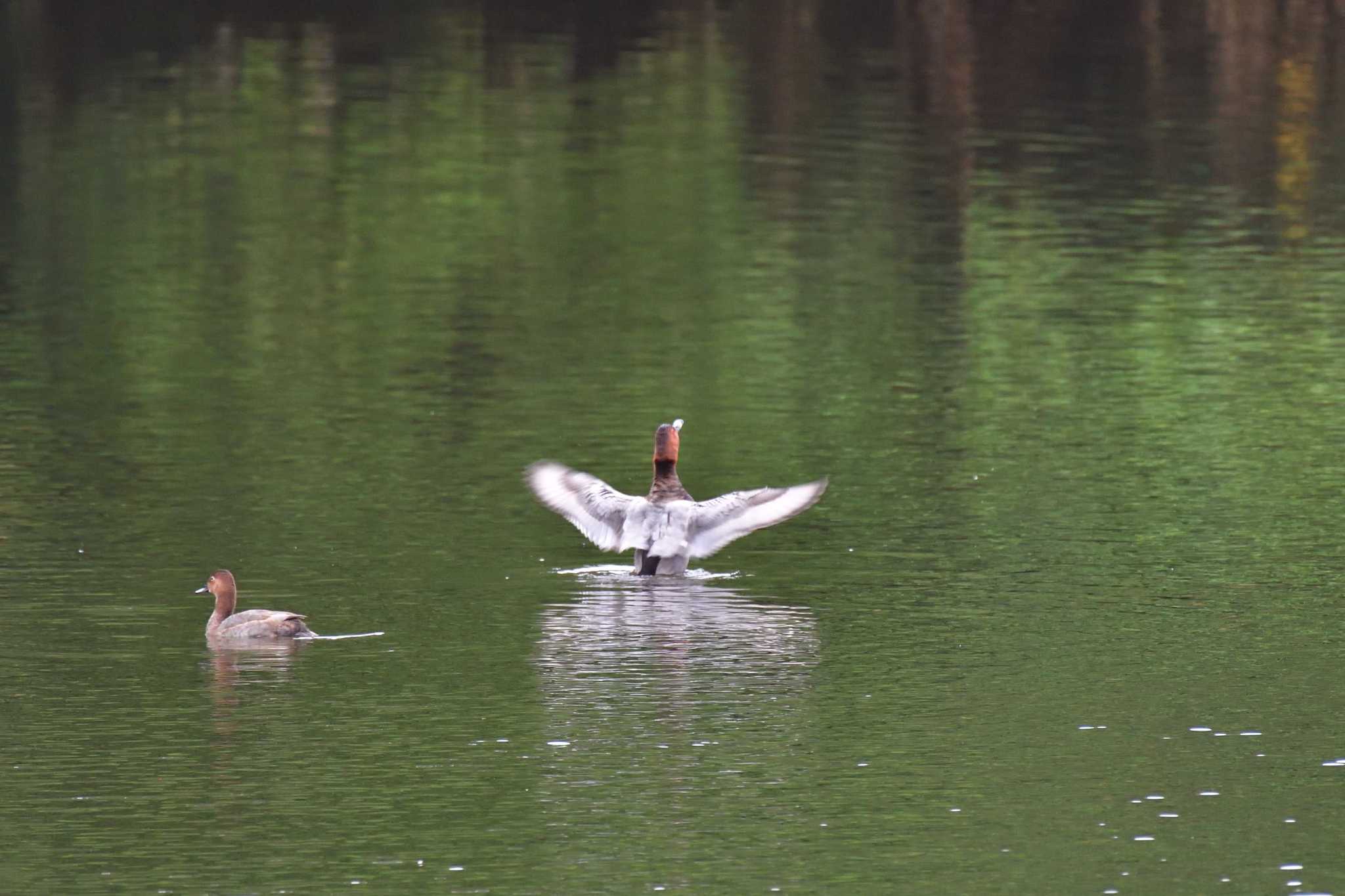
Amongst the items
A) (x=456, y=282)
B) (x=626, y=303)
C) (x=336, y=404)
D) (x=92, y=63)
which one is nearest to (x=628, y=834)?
(x=336, y=404)

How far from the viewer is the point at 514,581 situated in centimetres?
1759

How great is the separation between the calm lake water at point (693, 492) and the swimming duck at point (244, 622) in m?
0.20

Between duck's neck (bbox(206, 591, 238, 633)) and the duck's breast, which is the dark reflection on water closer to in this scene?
the duck's breast

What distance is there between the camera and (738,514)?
1766 cm

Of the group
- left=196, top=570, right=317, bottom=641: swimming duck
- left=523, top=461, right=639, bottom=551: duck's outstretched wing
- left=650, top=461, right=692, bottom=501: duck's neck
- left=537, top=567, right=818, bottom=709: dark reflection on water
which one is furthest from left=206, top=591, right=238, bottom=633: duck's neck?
left=650, top=461, right=692, bottom=501: duck's neck

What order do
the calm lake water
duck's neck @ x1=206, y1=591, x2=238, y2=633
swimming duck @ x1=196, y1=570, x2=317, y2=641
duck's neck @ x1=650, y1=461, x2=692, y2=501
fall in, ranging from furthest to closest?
1. duck's neck @ x1=650, y1=461, x2=692, y2=501
2. duck's neck @ x1=206, y1=591, x2=238, y2=633
3. swimming duck @ x1=196, y1=570, x2=317, y2=641
4. the calm lake water

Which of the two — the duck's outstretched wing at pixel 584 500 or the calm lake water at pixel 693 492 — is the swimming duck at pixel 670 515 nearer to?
the duck's outstretched wing at pixel 584 500

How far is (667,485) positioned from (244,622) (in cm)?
337

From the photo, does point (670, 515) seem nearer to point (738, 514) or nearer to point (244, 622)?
point (738, 514)

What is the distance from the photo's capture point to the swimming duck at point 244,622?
51.0 feet

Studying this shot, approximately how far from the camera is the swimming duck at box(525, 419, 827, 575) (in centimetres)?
1764

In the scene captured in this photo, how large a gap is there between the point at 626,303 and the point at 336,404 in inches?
295

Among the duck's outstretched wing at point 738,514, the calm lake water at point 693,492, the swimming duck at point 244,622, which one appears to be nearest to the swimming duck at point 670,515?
the duck's outstretched wing at point 738,514

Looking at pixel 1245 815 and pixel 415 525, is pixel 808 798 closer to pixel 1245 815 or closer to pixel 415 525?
pixel 1245 815
